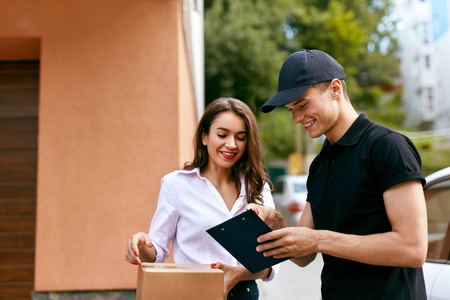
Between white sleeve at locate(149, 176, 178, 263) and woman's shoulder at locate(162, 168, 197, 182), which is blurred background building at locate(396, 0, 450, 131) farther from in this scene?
white sleeve at locate(149, 176, 178, 263)

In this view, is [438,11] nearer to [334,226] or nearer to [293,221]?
[293,221]

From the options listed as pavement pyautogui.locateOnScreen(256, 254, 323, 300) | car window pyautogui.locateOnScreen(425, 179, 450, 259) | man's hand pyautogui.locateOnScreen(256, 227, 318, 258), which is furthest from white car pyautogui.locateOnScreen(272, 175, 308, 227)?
man's hand pyautogui.locateOnScreen(256, 227, 318, 258)

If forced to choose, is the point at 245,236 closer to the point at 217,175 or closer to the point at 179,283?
the point at 179,283

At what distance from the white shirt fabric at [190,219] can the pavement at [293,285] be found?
4.47m

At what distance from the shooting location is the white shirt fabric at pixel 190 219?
239 centimetres

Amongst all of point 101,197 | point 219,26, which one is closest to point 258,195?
point 101,197

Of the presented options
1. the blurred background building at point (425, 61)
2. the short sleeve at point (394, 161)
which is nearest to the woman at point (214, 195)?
the short sleeve at point (394, 161)

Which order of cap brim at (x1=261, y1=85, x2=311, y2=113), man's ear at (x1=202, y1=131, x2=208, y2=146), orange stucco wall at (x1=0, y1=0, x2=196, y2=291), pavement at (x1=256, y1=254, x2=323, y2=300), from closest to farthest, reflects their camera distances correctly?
cap brim at (x1=261, y1=85, x2=311, y2=113), man's ear at (x1=202, y1=131, x2=208, y2=146), orange stucco wall at (x1=0, y1=0, x2=196, y2=291), pavement at (x1=256, y1=254, x2=323, y2=300)

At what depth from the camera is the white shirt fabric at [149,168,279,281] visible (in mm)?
2387

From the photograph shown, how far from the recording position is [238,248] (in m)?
1.91

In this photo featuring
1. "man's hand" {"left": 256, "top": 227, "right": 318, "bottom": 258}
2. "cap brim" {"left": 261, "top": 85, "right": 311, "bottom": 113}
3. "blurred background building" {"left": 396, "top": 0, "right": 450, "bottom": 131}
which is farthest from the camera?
"blurred background building" {"left": 396, "top": 0, "right": 450, "bottom": 131}

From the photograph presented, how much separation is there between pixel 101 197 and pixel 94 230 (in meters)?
0.30

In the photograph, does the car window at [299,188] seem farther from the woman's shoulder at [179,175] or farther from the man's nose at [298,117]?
the man's nose at [298,117]

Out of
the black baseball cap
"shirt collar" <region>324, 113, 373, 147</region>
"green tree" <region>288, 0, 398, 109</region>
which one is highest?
"green tree" <region>288, 0, 398, 109</region>
